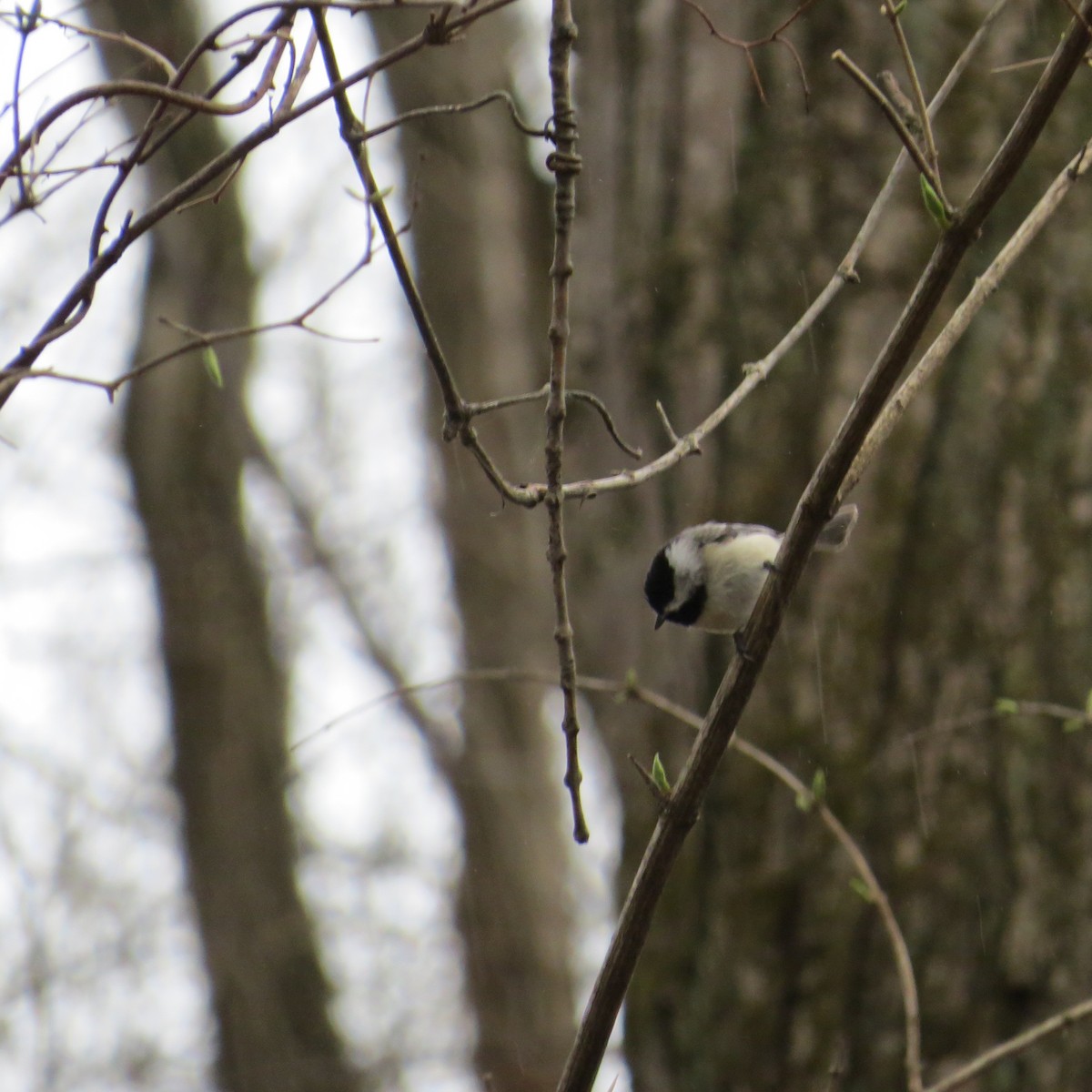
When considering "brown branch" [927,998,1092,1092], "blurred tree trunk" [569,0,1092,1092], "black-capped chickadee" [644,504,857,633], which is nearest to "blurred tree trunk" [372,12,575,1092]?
"blurred tree trunk" [569,0,1092,1092]

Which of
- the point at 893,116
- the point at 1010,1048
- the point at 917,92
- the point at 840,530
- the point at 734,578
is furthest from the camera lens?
the point at 734,578

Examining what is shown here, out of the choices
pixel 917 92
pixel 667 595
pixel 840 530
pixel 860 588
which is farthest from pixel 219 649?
pixel 917 92

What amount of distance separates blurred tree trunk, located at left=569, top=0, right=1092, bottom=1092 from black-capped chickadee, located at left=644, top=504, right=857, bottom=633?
0.43ft

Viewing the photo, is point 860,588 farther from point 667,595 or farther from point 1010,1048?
point 1010,1048

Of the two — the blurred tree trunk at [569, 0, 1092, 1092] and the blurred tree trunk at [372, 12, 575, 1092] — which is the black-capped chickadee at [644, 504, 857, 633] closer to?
the blurred tree trunk at [569, 0, 1092, 1092]

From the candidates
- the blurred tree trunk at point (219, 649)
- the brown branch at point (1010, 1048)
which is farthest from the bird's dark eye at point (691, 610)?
the blurred tree trunk at point (219, 649)

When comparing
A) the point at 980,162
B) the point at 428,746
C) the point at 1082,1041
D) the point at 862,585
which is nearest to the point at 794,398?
the point at 862,585

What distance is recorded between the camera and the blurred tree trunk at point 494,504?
22.1 ft

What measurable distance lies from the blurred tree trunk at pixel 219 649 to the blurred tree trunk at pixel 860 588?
453 centimetres

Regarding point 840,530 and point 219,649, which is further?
point 219,649

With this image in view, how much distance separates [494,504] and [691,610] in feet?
12.1

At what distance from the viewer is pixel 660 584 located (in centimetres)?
304

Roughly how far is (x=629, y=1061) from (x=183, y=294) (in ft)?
18.5

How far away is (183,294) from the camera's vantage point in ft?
24.6
